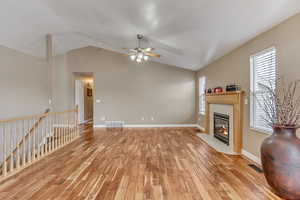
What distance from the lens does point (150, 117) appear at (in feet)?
24.4

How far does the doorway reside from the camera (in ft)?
26.7

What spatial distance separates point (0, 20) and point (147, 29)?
3.39 m

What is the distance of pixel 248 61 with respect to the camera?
11.8 ft

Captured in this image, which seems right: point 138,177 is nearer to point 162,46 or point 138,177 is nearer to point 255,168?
point 255,168

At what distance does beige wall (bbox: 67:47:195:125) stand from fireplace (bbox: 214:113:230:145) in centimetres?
224

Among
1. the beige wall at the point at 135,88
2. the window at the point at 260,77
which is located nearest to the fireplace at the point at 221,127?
the window at the point at 260,77

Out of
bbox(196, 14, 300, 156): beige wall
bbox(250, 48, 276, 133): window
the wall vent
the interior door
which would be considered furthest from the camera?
the interior door

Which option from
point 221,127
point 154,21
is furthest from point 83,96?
point 221,127

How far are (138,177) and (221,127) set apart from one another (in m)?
3.28

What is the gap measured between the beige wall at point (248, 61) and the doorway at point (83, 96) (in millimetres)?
6082

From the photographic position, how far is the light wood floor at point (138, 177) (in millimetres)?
2195

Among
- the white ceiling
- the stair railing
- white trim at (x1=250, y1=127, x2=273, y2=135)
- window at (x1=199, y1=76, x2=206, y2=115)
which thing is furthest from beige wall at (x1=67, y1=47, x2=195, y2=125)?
white trim at (x1=250, y1=127, x2=273, y2=135)

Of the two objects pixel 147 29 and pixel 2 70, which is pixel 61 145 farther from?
pixel 147 29

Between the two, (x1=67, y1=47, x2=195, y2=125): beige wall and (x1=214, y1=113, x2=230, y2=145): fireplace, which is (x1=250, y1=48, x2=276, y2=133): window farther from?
(x1=67, y1=47, x2=195, y2=125): beige wall
